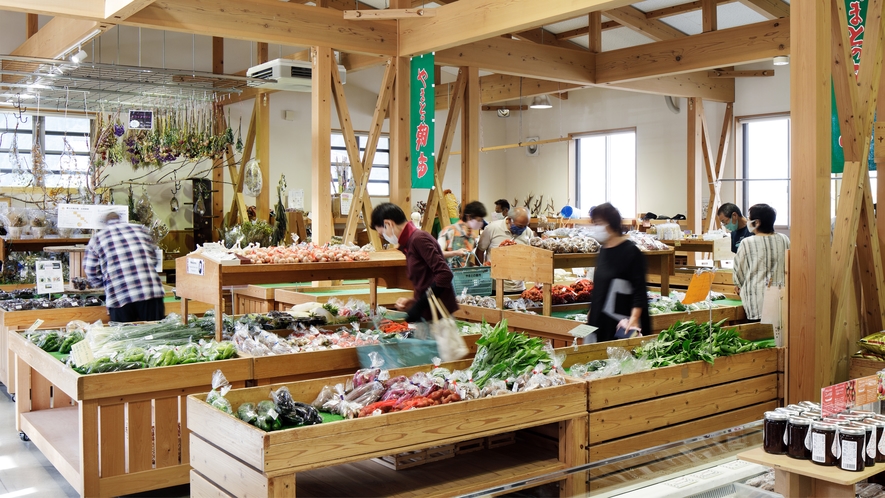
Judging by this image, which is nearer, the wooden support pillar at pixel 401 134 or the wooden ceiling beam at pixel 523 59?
the wooden support pillar at pixel 401 134

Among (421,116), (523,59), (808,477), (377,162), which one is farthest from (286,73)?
(377,162)

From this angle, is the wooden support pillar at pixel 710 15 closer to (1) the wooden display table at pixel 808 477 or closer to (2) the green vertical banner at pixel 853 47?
(2) the green vertical banner at pixel 853 47

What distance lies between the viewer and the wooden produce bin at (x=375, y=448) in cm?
328

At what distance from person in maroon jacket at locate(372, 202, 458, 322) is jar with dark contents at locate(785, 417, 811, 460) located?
253 cm

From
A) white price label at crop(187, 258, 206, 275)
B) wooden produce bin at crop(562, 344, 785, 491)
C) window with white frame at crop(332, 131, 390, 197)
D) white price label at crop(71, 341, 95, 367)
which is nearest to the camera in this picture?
wooden produce bin at crop(562, 344, 785, 491)

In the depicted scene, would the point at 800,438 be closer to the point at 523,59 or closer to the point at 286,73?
the point at 286,73

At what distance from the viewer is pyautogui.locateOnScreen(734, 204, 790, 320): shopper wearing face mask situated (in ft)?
21.1

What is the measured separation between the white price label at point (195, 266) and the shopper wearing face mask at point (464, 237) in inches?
121

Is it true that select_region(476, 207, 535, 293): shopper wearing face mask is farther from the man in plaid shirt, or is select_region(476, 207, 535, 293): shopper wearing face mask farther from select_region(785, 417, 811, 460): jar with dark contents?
select_region(785, 417, 811, 460): jar with dark contents

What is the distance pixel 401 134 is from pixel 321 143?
0.92 meters

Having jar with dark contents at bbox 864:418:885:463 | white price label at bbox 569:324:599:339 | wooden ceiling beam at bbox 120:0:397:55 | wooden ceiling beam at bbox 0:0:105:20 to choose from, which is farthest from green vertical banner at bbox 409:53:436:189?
jar with dark contents at bbox 864:418:885:463

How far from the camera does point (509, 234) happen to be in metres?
8.26

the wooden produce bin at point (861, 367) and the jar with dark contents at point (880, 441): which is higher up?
the jar with dark contents at point (880, 441)

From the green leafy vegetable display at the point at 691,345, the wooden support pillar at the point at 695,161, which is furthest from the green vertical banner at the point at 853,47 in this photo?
the wooden support pillar at the point at 695,161
